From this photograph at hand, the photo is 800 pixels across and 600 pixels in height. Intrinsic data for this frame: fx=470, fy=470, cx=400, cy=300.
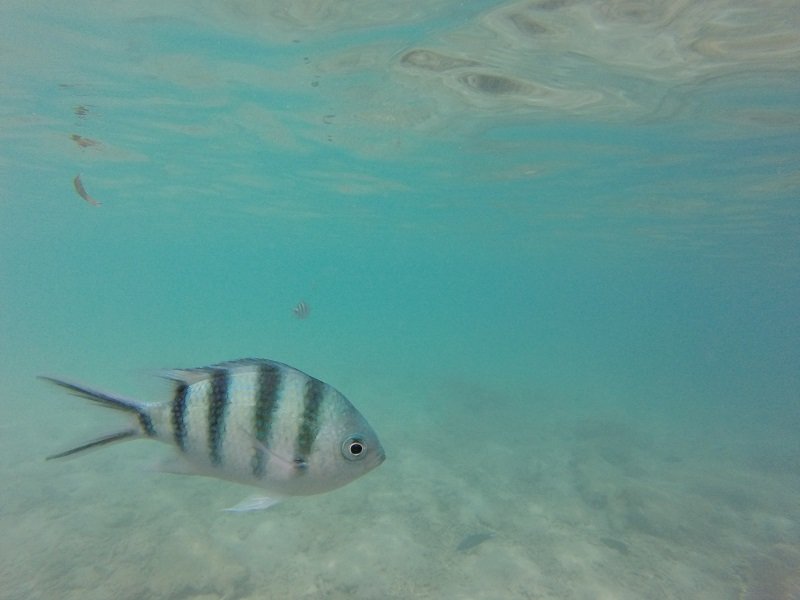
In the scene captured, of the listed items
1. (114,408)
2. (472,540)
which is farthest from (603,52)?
(114,408)

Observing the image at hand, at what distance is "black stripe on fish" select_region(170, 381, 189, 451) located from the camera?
2.11m

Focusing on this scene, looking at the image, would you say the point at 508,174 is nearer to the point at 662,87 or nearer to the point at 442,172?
the point at 442,172

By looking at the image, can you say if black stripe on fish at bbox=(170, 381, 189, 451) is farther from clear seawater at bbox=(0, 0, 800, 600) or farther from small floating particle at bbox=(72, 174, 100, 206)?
small floating particle at bbox=(72, 174, 100, 206)

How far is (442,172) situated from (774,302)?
71.8 m

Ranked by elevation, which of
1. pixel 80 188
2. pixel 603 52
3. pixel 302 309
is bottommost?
pixel 302 309

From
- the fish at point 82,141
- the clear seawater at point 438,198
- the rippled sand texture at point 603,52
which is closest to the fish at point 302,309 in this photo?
the clear seawater at point 438,198

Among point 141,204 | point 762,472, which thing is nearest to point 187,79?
point 762,472

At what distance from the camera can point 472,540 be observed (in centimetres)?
806

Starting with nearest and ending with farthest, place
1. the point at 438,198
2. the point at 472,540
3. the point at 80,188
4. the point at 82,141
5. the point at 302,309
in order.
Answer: the point at 472,540
the point at 80,188
the point at 302,309
the point at 82,141
the point at 438,198

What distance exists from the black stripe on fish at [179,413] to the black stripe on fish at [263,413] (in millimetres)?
331

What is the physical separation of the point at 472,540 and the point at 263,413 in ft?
23.7

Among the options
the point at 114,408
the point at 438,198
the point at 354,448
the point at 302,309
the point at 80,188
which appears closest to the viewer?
the point at 114,408

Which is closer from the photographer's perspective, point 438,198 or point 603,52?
point 603,52

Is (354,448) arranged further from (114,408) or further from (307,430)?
(114,408)
